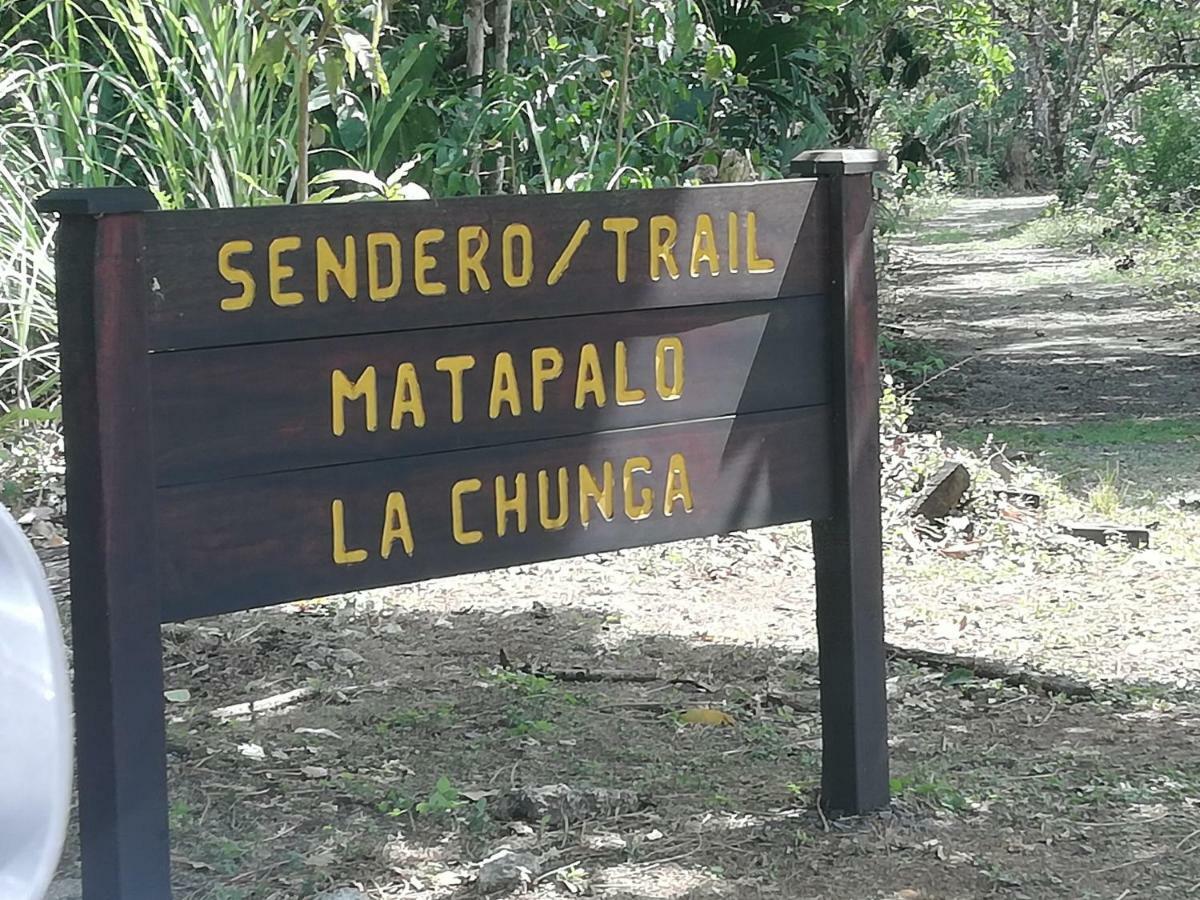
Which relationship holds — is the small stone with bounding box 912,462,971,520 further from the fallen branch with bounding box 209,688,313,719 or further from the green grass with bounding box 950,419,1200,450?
the fallen branch with bounding box 209,688,313,719

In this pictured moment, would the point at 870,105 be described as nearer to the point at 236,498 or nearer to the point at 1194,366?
the point at 1194,366

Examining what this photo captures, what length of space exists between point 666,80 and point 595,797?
384cm

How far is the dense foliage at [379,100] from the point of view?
5426 mm

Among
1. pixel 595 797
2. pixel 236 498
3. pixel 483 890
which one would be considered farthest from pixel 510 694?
pixel 236 498

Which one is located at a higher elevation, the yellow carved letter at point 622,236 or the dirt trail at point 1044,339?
the yellow carved letter at point 622,236

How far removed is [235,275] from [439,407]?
447 millimetres

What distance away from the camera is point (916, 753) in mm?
4016

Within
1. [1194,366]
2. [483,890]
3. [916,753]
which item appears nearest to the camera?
[483,890]

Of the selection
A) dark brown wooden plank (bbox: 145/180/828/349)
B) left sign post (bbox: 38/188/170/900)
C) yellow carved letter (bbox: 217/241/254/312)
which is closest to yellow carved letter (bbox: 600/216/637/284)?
dark brown wooden plank (bbox: 145/180/828/349)

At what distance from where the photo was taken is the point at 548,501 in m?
3.09

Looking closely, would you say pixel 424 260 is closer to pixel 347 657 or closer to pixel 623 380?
pixel 623 380

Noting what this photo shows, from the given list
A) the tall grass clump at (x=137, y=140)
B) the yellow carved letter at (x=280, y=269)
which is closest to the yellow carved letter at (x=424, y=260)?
the yellow carved letter at (x=280, y=269)

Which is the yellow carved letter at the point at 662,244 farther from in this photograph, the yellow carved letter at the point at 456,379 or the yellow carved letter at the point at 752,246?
the yellow carved letter at the point at 456,379

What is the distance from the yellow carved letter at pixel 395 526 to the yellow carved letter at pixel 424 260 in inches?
14.4
